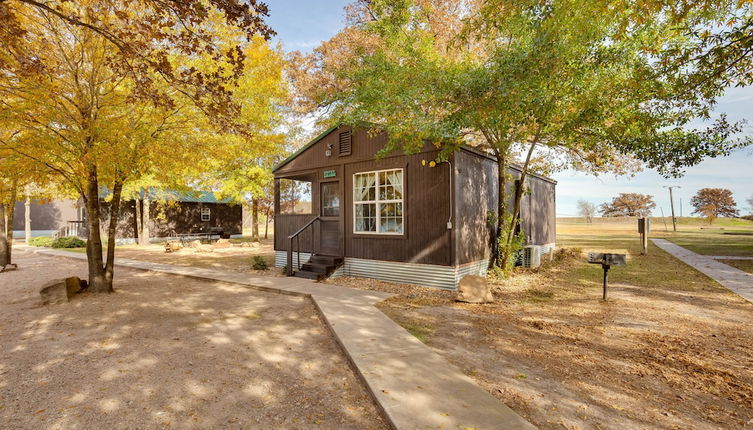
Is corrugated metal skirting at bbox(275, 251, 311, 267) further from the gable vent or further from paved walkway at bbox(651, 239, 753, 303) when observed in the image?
paved walkway at bbox(651, 239, 753, 303)

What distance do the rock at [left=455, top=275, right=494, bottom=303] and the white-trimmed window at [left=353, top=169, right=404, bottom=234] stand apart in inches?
94.1

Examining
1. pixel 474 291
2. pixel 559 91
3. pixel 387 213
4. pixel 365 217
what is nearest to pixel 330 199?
pixel 365 217

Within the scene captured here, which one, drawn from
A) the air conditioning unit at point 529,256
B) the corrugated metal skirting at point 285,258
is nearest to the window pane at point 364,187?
the corrugated metal skirting at point 285,258

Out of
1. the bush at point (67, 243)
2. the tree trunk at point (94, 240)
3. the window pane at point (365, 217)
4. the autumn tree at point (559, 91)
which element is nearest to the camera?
the autumn tree at point (559, 91)

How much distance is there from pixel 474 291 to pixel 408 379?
13.2ft

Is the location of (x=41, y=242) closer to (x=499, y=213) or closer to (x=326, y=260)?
(x=326, y=260)

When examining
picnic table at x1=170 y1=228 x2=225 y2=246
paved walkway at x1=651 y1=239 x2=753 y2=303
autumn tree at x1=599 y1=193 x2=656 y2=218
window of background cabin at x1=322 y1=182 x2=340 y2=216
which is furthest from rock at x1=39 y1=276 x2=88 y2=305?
autumn tree at x1=599 y1=193 x2=656 y2=218

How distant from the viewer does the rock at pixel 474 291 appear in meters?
7.24

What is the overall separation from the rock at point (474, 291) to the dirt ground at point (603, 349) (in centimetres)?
23

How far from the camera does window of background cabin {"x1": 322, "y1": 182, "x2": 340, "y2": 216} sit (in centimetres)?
1080

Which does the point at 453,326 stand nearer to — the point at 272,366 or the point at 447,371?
the point at 447,371

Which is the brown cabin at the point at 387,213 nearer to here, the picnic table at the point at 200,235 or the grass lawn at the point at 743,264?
the grass lawn at the point at 743,264

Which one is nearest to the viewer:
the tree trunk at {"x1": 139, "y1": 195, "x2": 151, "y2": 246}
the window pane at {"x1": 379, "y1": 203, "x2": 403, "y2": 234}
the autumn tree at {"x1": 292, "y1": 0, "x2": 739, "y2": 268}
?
the autumn tree at {"x1": 292, "y1": 0, "x2": 739, "y2": 268}

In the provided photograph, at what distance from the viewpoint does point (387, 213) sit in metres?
9.55
